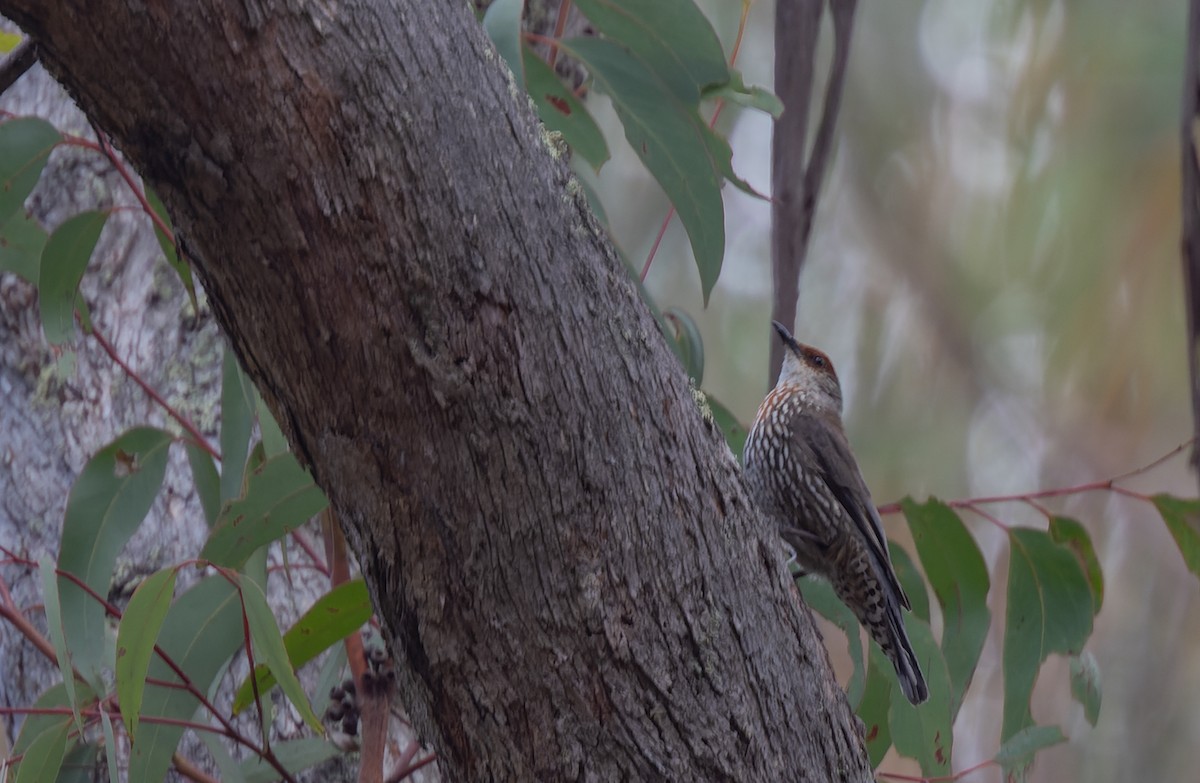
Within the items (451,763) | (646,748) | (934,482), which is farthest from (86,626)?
(934,482)

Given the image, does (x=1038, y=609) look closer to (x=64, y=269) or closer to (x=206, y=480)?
(x=206, y=480)

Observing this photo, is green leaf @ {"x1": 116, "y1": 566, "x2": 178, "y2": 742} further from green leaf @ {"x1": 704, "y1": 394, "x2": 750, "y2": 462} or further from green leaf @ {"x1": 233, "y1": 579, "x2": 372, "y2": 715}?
green leaf @ {"x1": 704, "y1": 394, "x2": 750, "y2": 462}

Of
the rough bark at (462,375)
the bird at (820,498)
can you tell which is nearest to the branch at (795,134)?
the bird at (820,498)

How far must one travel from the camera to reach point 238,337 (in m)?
0.91

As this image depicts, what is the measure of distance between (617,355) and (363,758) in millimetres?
863

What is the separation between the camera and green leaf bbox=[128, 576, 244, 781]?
151 cm

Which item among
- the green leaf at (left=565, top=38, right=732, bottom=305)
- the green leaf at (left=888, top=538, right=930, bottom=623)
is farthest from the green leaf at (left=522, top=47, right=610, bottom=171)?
the green leaf at (left=888, top=538, right=930, bottom=623)

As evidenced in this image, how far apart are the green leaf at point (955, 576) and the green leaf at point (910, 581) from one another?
232 millimetres

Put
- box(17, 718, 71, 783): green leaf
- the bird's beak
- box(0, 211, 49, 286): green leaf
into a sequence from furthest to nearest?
1. the bird's beak
2. box(0, 211, 49, 286): green leaf
3. box(17, 718, 71, 783): green leaf

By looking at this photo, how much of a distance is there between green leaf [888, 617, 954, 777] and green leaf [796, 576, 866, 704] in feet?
0.36

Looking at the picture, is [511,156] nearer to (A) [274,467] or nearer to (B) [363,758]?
(A) [274,467]

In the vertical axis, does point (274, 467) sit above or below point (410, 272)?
above

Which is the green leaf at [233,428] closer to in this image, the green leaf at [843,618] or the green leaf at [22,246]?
the green leaf at [22,246]

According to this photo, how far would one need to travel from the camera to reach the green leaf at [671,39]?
62.3 inches
